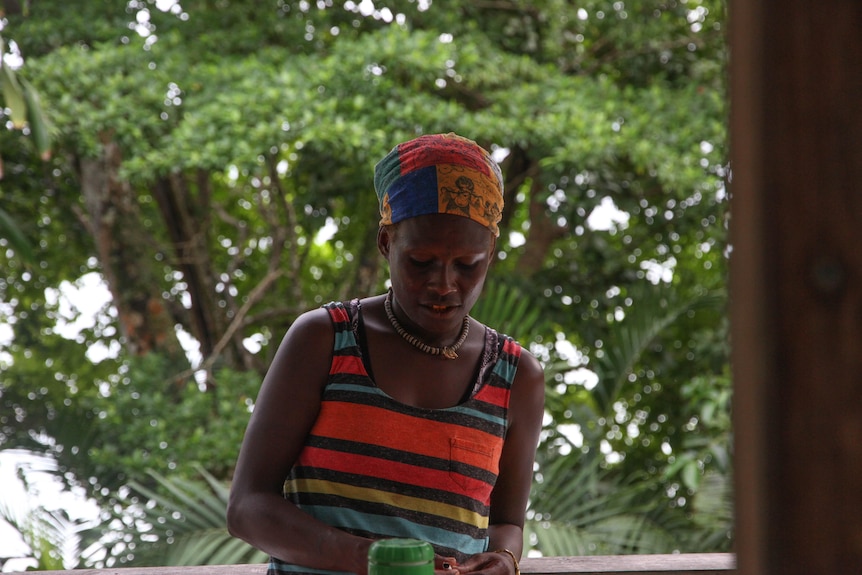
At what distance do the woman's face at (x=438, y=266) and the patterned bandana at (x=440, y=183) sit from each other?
0.02 metres

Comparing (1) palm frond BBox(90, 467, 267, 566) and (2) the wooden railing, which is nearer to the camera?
(2) the wooden railing

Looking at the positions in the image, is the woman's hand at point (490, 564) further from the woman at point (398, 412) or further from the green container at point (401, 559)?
the green container at point (401, 559)

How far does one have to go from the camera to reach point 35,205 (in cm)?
690

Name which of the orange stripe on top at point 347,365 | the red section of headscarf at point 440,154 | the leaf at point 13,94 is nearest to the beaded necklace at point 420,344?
the orange stripe on top at point 347,365

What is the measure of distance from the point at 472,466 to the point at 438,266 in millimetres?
328

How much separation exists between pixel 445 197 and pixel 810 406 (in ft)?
2.86

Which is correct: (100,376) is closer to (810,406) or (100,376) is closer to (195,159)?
(195,159)

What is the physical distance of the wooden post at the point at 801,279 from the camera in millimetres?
694

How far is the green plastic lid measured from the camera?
1024 millimetres

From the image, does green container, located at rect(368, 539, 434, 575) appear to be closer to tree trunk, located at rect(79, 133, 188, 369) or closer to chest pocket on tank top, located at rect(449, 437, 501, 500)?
chest pocket on tank top, located at rect(449, 437, 501, 500)

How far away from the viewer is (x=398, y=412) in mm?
1567

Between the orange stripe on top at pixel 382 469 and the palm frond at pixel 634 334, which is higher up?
the palm frond at pixel 634 334

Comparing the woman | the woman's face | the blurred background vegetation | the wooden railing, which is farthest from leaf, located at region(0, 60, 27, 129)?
the woman's face

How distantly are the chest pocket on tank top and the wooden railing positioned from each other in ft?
1.21
